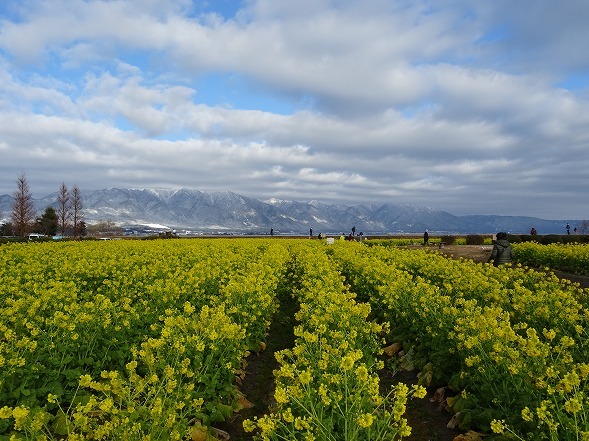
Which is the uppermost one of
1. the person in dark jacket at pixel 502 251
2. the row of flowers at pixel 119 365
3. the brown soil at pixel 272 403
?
the person in dark jacket at pixel 502 251

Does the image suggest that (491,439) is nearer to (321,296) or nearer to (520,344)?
(520,344)

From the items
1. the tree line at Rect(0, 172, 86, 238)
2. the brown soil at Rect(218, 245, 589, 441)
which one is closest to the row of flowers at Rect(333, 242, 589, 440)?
the brown soil at Rect(218, 245, 589, 441)

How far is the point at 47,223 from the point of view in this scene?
8800 centimetres

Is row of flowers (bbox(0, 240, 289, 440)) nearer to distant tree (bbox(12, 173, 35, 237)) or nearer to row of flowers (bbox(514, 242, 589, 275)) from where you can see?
row of flowers (bbox(514, 242, 589, 275))

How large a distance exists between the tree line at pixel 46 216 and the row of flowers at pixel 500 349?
233ft

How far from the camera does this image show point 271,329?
11852 millimetres

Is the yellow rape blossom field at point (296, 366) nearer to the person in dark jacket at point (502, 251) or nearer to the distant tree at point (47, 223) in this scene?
the person in dark jacket at point (502, 251)

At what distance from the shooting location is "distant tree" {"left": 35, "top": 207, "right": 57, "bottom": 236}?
Answer: 87.9 metres

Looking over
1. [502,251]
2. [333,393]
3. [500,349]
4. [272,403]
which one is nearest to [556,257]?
[502,251]

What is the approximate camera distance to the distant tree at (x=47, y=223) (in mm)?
87912

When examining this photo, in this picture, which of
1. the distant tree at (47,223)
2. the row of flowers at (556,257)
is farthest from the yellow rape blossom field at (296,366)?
the distant tree at (47,223)

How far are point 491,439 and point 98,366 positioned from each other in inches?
235

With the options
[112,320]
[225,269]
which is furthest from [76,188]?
[112,320]

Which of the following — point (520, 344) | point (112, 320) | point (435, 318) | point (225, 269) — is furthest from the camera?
point (225, 269)
